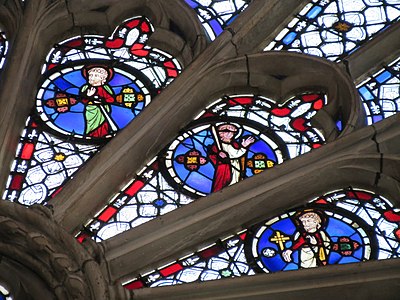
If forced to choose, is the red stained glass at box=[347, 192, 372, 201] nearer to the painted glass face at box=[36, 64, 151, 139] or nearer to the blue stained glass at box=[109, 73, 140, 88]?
the painted glass face at box=[36, 64, 151, 139]

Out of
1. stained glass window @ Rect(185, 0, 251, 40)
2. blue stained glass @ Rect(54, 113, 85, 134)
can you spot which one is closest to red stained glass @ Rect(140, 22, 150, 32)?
stained glass window @ Rect(185, 0, 251, 40)

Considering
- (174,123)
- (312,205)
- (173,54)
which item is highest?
(173,54)

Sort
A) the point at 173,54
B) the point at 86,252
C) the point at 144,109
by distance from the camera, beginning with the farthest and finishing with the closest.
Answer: the point at 173,54 < the point at 144,109 < the point at 86,252

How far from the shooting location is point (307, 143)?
10641mm

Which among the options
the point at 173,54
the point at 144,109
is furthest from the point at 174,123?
the point at 173,54

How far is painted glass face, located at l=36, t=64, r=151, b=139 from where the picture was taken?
10742 mm

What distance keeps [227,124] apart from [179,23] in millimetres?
1100

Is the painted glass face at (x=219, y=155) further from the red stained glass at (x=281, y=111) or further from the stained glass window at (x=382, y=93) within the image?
the stained glass window at (x=382, y=93)

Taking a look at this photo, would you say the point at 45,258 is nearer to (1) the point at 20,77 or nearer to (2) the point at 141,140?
(2) the point at 141,140

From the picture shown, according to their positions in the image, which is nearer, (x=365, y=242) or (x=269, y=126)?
(x=365, y=242)

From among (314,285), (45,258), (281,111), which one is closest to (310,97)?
(281,111)

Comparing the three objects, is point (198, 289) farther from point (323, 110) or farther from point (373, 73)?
point (373, 73)

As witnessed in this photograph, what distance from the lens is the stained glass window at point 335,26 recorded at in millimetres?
11453

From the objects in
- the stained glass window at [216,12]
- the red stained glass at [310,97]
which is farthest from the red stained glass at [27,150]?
the red stained glass at [310,97]
